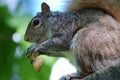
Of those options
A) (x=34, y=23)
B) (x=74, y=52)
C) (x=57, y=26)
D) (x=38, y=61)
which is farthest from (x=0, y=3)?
(x=74, y=52)

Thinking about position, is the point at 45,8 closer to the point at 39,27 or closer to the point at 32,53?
the point at 39,27

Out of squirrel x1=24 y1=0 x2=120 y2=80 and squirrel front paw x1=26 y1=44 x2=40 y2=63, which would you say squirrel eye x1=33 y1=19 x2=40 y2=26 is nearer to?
squirrel x1=24 y1=0 x2=120 y2=80

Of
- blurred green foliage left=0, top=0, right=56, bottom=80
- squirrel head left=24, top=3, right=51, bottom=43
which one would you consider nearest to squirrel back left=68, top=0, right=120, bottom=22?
squirrel head left=24, top=3, right=51, bottom=43

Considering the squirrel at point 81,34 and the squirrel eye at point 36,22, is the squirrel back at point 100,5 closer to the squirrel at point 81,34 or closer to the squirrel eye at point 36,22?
the squirrel at point 81,34

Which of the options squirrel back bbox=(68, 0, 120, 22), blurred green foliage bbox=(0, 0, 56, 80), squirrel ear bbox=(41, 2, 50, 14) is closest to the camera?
squirrel back bbox=(68, 0, 120, 22)

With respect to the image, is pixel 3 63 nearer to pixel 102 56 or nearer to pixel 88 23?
pixel 88 23

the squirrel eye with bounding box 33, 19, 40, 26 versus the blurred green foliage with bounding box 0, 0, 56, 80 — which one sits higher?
the squirrel eye with bounding box 33, 19, 40, 26
